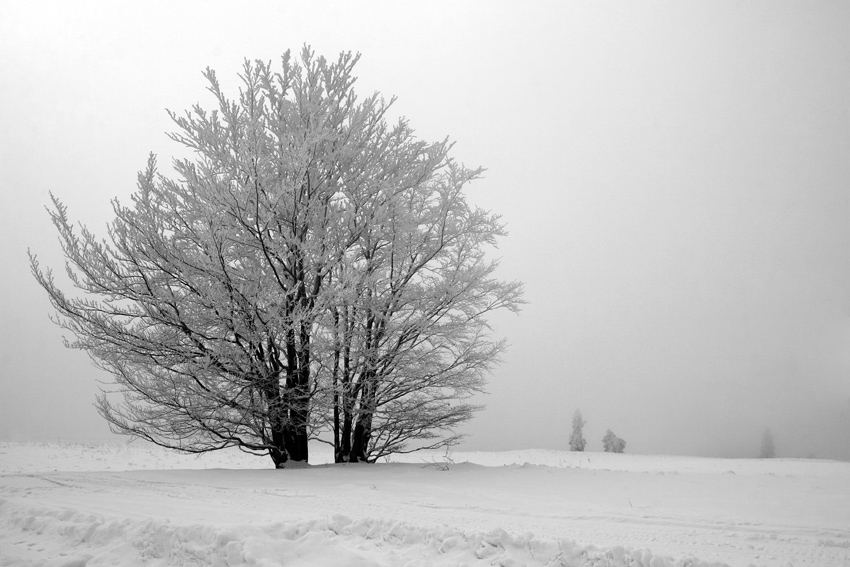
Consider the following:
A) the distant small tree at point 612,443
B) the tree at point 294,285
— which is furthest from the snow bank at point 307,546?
the distant small tree at point 612,443

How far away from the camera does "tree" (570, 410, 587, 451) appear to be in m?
20.9

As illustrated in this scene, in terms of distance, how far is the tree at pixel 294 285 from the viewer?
7.17 metres

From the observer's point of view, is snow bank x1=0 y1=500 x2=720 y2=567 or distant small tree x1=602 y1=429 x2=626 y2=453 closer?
snow bank x1=0 y1=500 x2=720 y2=567

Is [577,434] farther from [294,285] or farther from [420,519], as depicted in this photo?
[420,519]

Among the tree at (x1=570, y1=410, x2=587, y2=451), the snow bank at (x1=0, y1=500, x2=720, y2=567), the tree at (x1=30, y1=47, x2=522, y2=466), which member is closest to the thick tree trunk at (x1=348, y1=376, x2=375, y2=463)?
the tree at (x1=30, y1=47, x2=522, y2=466)

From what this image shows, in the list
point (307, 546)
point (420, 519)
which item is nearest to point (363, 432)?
point (420, 519)

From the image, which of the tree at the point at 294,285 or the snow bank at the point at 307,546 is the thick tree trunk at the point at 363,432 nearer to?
the tree at the point at 294,285

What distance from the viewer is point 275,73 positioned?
8.43 meters

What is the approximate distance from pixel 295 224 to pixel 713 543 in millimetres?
6737

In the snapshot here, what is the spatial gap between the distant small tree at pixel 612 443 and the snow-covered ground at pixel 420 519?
45.3ft

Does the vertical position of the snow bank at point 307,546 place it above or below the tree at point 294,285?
below

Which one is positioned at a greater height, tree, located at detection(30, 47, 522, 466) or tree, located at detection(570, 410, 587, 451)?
tree, located at detection(30, 47, 522, 466)

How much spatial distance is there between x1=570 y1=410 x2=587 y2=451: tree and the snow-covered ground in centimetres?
1452

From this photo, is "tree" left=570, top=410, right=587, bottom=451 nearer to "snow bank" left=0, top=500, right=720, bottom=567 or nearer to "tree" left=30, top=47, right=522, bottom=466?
"tree" left=30, top=47, right=522, bottom=466
